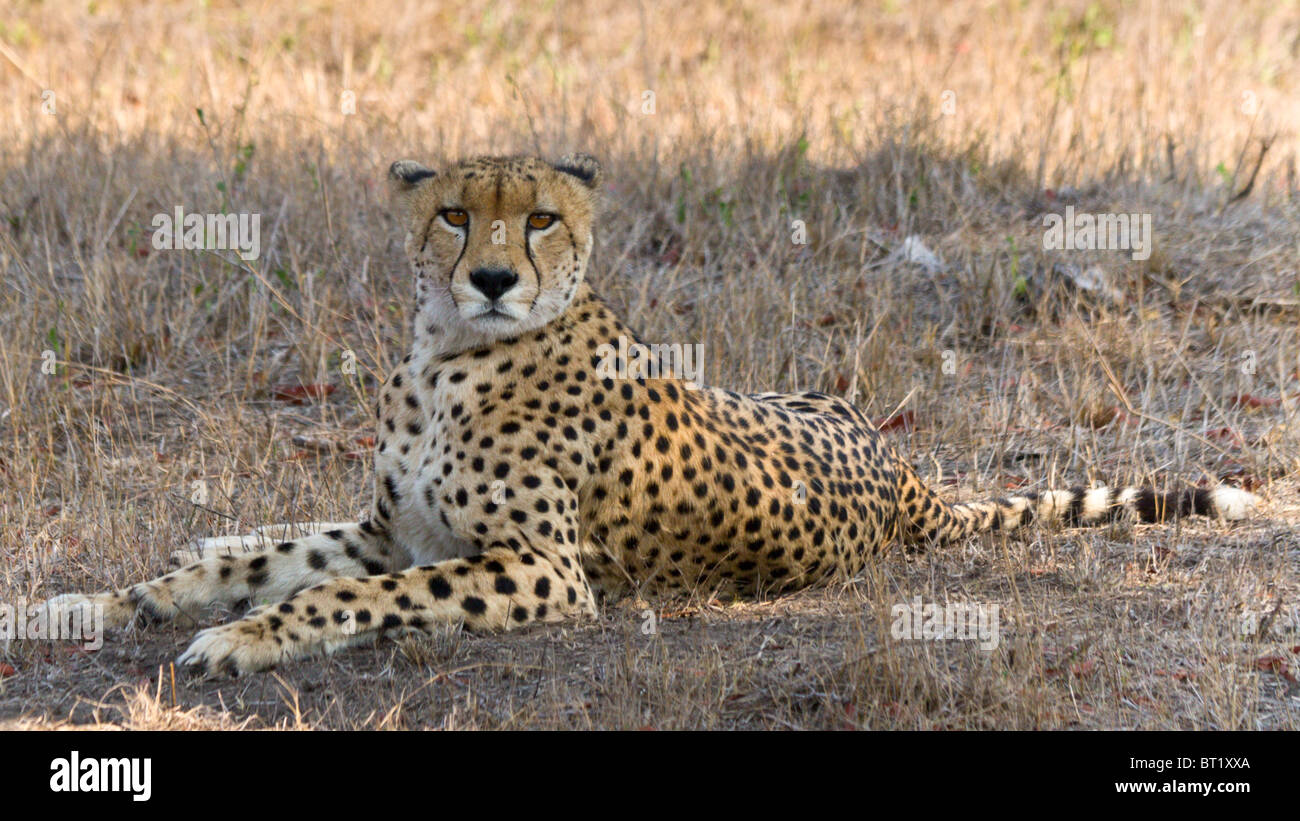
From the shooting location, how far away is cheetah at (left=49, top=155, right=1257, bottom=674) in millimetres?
3721

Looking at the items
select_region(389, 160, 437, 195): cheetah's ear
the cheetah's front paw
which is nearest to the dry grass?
the cheetah's front paw

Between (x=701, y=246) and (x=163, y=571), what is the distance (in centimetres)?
345

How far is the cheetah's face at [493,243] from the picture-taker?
147 inches

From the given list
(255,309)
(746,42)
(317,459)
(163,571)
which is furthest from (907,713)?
(746,42)
